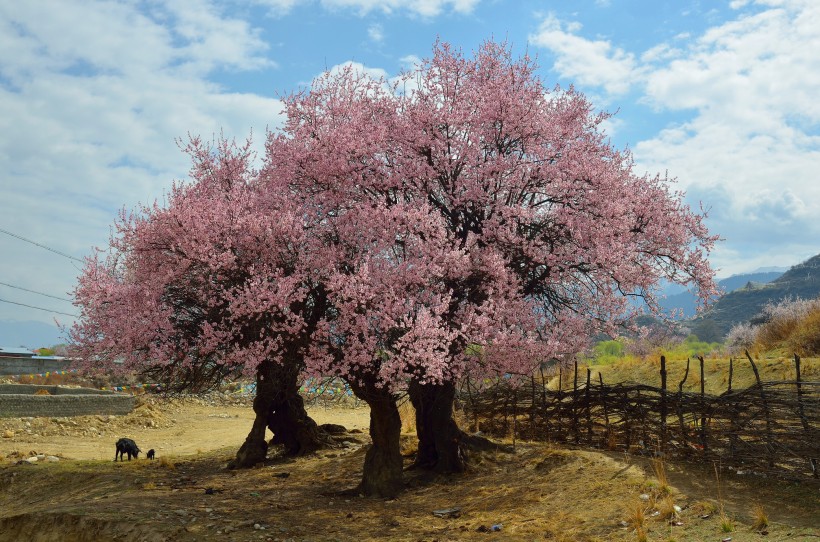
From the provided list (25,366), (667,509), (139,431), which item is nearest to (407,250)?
(667,509)

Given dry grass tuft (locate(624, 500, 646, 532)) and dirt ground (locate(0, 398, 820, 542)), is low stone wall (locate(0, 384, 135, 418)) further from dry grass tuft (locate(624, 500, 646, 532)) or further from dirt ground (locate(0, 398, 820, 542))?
dry grass tuft (locate(624, 500, 646, 532))

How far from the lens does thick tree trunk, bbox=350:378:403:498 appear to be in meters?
15.0

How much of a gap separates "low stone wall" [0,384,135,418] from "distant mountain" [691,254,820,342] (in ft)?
271

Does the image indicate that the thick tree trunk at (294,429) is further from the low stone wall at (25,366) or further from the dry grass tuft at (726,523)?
the low stone wall at (25,366)

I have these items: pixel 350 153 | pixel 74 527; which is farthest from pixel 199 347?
pixel 350 153

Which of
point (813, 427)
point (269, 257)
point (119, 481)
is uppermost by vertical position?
point (269, 257)

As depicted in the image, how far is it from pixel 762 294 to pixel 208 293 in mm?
116804

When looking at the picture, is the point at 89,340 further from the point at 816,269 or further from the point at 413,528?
the point at 816,269

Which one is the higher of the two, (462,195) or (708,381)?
(462,195)

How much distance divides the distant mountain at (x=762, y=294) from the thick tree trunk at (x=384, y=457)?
292 ft

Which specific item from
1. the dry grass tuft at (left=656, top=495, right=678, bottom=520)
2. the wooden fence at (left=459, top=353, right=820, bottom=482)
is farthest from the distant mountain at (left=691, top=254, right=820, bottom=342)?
the dry grass tuft at (left=656, top=495, right=678, bottom=520)

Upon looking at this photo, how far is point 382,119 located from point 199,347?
21.3 feet

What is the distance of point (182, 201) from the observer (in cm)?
1445

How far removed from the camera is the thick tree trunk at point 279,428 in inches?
763
